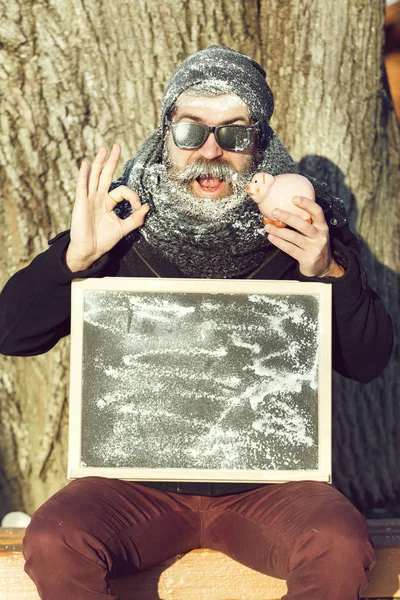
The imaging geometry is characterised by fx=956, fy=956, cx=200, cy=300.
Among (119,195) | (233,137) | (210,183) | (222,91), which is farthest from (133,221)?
(222,91)

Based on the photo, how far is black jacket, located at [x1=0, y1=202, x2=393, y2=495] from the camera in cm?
281

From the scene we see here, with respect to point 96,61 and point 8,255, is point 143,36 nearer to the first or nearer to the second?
point 96,61

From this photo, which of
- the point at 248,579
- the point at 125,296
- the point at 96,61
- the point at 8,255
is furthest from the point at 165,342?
the point at 96,61

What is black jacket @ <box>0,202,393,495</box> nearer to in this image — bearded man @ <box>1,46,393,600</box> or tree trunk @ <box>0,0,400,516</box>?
bearded man @ <box>1,46,393,600</box>

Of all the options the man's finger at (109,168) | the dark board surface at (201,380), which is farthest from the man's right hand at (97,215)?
the dark board surface at (201,380)

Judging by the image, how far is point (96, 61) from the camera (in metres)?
3.79

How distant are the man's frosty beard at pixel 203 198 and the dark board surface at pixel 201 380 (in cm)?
28

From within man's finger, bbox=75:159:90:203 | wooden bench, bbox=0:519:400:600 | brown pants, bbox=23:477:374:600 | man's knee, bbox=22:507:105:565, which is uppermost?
man's finger, bbox=75:159:90:203

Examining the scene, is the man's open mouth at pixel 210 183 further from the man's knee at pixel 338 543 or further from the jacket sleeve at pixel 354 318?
the man's knee at pixel 338 543

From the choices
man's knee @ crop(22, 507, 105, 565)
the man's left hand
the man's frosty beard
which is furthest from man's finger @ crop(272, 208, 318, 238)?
man's knee @ crop(22, 507, 105, 565)

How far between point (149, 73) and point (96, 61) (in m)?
0.22

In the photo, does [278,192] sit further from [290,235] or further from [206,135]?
[206,135]

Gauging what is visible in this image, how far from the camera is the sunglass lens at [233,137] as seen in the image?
115 inches

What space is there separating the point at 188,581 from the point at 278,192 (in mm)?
1199
